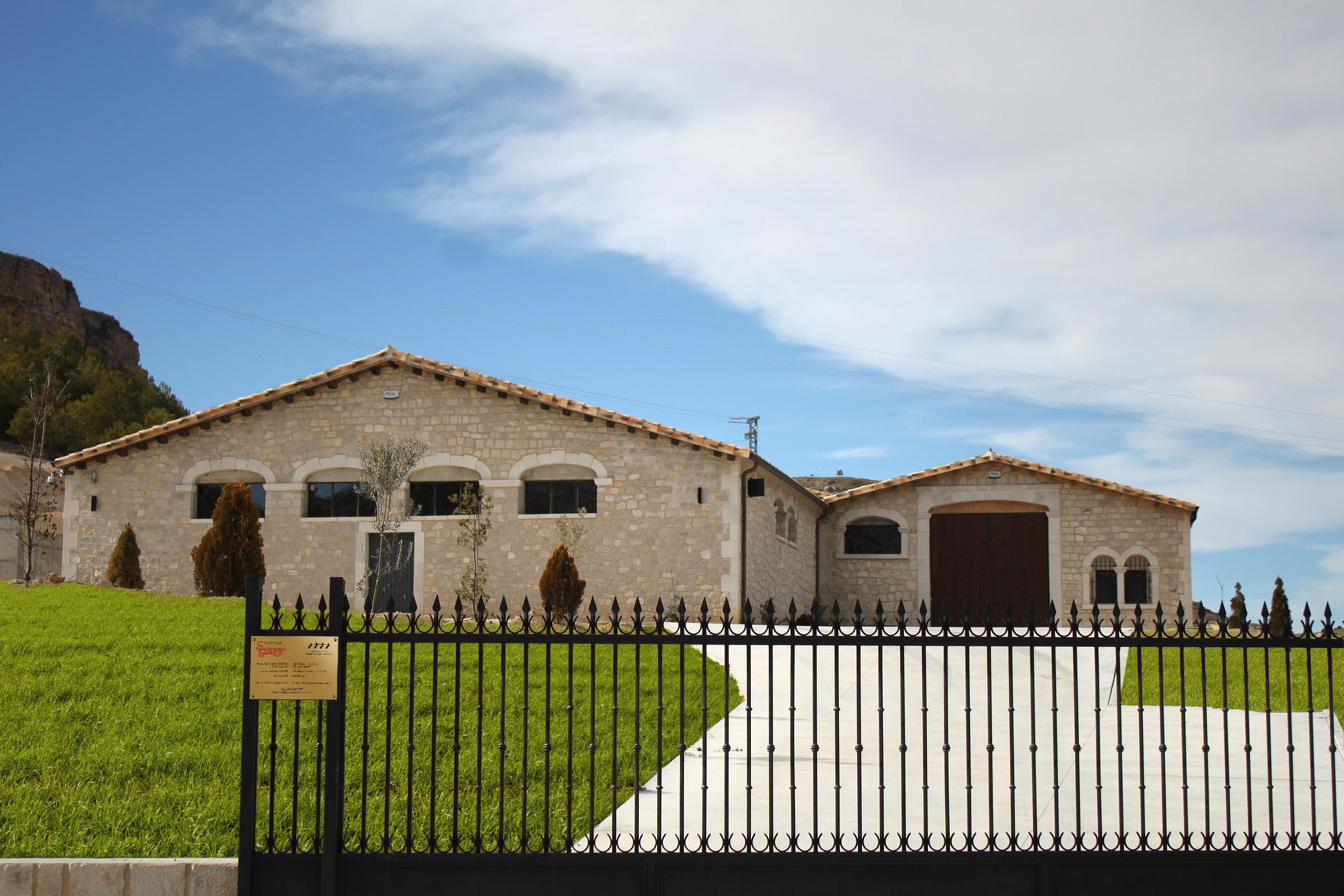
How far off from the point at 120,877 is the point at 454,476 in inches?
637

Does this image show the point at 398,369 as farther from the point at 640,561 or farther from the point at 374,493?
the point at 640,561

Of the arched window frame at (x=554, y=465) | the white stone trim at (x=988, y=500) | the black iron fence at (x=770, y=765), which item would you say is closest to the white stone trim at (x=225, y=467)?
the arched window frame at (x=554, y=465)

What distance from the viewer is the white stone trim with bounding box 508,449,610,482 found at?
22094 millimetres

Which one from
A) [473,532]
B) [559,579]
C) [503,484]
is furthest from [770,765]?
[503,484]

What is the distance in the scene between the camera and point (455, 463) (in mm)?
22500

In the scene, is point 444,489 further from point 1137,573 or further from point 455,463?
point 1137,573

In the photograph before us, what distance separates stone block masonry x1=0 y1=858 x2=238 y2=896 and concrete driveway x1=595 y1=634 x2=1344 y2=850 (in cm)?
224

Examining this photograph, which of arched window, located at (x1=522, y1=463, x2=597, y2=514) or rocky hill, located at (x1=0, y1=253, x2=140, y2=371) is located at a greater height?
rocky hill, located at (x1=0, y1=253, x2=140, y2=371)

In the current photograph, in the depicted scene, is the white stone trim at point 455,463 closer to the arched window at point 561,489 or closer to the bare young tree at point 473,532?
the bare young tree at point 473,532

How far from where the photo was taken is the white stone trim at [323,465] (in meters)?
22.8

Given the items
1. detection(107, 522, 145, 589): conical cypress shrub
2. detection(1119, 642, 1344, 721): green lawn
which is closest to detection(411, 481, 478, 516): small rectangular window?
detection(107, 522, 145, 589): conical cypress shrub

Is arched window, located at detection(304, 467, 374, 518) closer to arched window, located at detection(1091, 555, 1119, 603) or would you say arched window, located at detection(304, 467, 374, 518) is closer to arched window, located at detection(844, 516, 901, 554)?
arched window, located at detection(844, 516, 901, 554)

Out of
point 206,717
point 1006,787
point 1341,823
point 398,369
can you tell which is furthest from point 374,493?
point 1341,823

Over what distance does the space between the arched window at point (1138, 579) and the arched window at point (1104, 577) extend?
258mm
